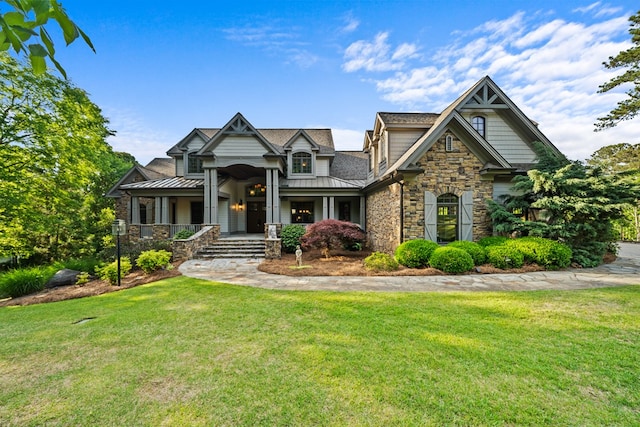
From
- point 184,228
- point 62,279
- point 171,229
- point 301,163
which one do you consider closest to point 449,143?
point 301,163

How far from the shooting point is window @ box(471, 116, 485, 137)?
12281mm

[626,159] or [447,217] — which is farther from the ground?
[626,159]

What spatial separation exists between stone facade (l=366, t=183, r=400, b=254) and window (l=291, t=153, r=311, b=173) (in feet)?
15.7

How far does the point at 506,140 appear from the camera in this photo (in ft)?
40.4

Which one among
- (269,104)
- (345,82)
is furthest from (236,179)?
(345,82)

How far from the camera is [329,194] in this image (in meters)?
15.7

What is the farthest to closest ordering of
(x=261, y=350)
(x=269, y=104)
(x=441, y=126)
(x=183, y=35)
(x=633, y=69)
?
1. (x=269, y=104)
2. (x=183, y=35)
3. (x=633, y=69)
4. (x=441, y=126)
5. (x=261, y=350)

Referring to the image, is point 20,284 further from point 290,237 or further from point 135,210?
point 290,237

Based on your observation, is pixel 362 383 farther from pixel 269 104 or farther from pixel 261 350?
pixel 269 104

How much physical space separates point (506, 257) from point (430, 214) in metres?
2.73

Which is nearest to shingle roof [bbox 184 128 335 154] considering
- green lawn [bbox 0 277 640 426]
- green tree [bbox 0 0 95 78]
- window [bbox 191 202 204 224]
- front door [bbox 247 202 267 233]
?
front door [bbox 247 202 267 233]

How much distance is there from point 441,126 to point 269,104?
13.2 metres

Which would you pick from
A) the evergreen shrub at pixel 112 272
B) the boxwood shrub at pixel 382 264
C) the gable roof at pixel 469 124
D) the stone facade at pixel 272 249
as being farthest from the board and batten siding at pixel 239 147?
the boxwood shrub at pixel 382 264

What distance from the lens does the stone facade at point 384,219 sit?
33.7 ft
